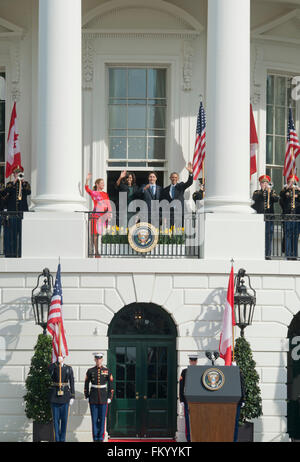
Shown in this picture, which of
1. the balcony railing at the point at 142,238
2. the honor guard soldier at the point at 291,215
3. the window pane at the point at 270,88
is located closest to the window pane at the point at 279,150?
the window pane at the point at 270,88

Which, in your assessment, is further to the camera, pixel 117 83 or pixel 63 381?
pixel 117 83

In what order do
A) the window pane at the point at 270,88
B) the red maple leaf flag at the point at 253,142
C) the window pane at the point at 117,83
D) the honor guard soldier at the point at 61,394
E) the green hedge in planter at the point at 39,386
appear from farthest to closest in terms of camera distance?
1. the window pane at the point at 270,88
2. the window pane at the point at 117,83
3. the red maple leaf flag at the point at 253,142
4. the green hedge in planter at the point at 39,386
5. the honor guard soldier at the point at 61,394

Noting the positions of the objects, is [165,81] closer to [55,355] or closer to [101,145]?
[101,145]

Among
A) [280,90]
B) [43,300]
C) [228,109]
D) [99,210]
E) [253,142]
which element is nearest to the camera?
[43,300]

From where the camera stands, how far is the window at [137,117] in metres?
31.0

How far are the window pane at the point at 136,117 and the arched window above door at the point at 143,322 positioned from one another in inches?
293

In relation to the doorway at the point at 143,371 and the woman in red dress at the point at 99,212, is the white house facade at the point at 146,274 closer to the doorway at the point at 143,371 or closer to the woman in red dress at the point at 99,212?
the doorway at the point at 143,371

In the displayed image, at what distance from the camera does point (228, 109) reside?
25.1m

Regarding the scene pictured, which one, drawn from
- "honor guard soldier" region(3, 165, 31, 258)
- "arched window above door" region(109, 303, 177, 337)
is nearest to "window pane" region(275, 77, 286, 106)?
"honor guard soldier" region(3, 165, 31, 258)

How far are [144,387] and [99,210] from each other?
4400 mm

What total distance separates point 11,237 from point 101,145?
18.6 feet

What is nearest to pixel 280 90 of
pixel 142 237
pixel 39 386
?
pixel 142 237

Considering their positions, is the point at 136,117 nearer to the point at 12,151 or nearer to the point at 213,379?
the point at 12,151

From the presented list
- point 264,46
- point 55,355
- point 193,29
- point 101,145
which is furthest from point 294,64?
point 55,355
